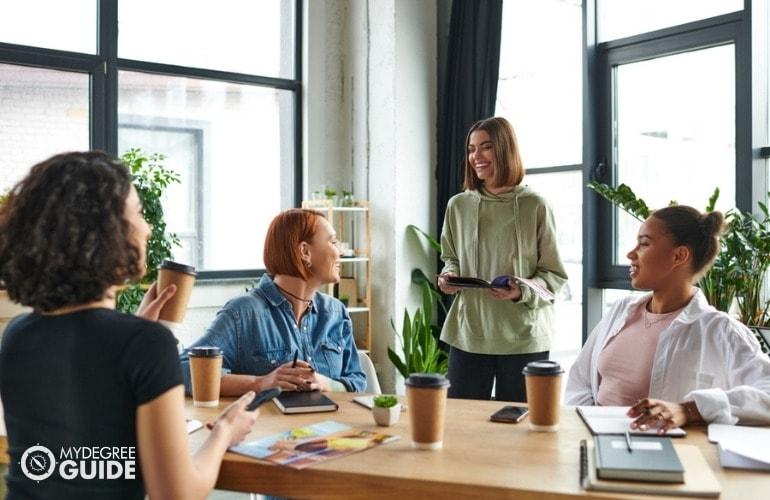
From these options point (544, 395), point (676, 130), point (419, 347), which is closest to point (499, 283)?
point (544, 395)

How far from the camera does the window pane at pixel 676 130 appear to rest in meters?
3.99

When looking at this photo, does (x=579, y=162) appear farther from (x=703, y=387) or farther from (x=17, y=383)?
(x=17, y=383)

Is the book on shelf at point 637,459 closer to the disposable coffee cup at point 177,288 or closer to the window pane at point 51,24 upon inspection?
the disposable coffee cup at point 177,288

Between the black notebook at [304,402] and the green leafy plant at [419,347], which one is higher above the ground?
the black notebook at [304,402]

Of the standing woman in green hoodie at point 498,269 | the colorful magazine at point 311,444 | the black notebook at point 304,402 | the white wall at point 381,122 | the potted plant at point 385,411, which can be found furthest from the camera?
the white wall at point 381,122

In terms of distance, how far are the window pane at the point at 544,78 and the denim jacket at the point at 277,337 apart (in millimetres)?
2529

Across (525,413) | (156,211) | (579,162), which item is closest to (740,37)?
(579,162)

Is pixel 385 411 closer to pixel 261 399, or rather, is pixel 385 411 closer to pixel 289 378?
pixel 261 399

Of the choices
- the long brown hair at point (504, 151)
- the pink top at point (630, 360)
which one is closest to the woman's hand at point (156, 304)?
the pink top at point (630, 360)

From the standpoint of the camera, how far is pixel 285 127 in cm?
547

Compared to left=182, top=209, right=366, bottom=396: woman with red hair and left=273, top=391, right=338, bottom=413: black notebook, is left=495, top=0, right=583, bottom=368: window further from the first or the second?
left=273, top=391, right=338, bottom=413: black notebook

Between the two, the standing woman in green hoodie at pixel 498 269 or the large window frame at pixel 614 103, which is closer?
the standing woman in green hoodie at pixel 498 269

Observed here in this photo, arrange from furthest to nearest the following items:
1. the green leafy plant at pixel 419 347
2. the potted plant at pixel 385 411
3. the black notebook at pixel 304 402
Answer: the green leafy plant at pixel 419 347 < the black notebook at pixel 304 402 < the potted plant at pixel 385 411

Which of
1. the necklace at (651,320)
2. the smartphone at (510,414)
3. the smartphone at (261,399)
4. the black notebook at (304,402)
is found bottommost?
the smartphone at (510,414)
